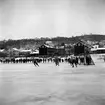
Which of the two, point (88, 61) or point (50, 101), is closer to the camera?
point (50, 101)

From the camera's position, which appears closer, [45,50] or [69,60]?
[69,60]

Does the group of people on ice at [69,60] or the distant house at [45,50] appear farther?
the distant house at [45,50]

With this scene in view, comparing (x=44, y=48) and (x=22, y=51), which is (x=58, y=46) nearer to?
Answer: (x=44, y=48)

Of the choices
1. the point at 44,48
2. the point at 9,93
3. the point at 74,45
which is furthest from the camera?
the point at 44,48

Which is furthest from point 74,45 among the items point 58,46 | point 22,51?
point 22,51

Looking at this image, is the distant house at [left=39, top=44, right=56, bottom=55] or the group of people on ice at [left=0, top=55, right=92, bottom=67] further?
the distant house at [left=39, top=44, right=56, bottom=55]

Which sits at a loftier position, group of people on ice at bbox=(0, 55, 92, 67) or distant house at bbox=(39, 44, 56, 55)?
distant house at bbox=(39, 44, 56, 55)

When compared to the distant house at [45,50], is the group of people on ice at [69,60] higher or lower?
lower

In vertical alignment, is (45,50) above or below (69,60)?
above

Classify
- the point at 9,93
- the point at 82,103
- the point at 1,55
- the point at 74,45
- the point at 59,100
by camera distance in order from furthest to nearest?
the point at 1,55 → the point at 74,45 → the point at 9,93 → the point at 59,100 → the point at 82,103
